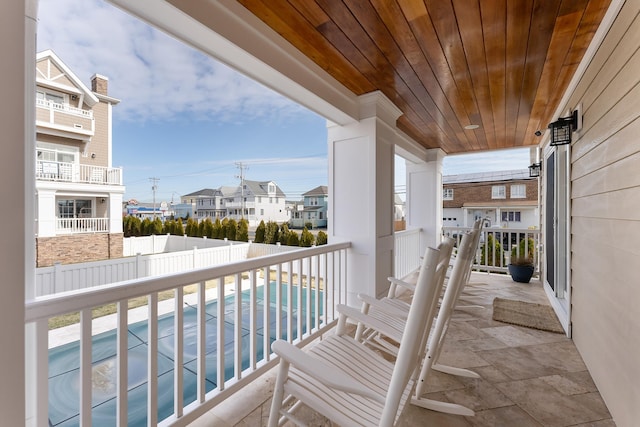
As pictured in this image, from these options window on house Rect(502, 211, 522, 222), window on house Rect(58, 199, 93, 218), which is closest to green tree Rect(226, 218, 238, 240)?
window on house Rect(58, 199, 93, 218)

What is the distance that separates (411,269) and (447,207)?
9.75 metres

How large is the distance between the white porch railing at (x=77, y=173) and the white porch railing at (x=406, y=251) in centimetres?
368

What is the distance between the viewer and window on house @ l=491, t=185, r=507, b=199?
12.8m

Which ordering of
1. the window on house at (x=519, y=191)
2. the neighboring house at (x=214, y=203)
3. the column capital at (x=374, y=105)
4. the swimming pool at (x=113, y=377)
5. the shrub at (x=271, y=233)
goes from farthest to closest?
the window on house at (x=519, y=191) → the neighboring house at (x=214, y=203) → the shrub at (x=271, y=233) → the column capital at (x=374, y=105) → the swimming pool at (x=113, y=377)

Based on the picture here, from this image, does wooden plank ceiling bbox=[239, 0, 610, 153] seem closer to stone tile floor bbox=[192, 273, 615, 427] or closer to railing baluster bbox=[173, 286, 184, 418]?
railing baluster bbox=[173, 286, 184, 418]

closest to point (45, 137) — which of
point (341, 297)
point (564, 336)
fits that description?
point (341, 297)

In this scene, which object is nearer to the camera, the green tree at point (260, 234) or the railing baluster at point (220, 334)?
the railing baluster at point (220, 334)

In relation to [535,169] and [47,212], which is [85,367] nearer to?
[47,212]

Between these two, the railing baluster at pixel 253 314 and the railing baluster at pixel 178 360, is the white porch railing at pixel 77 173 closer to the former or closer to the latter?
the railing baluster at pixel 178 360

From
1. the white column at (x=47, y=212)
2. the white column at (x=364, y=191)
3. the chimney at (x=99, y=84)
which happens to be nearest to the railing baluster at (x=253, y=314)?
the white column at (x=364, y=191)

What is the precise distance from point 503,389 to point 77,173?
374 centimetres

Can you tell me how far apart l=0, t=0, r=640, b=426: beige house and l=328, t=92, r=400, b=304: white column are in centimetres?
2

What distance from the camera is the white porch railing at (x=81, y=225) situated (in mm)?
2320

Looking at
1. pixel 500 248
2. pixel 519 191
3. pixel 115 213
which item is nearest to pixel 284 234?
pixel 115 213
